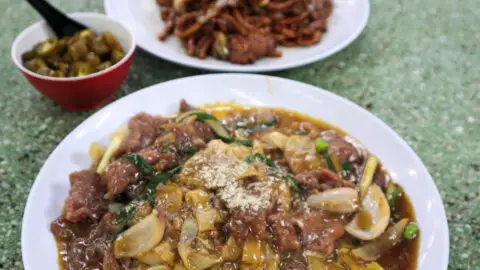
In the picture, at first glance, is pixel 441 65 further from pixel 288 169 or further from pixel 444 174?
pixel 288 169

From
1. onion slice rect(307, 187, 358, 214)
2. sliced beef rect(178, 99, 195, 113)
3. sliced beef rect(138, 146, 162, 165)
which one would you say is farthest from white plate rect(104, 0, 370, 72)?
onion slice rect(307, 187, 358, 214)

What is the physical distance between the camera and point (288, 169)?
298 centimetres

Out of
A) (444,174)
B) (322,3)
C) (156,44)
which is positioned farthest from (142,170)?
(322,3)

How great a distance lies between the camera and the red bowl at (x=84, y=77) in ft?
10.5

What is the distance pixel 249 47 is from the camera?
384cm

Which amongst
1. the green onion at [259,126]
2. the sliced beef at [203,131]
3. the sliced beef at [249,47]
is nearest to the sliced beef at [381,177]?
the green onion at [259,126]

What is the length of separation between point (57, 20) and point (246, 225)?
240cm

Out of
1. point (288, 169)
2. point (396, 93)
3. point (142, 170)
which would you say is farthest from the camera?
point (396, 93)

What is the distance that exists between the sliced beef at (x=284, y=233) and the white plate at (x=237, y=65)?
5.09 feet

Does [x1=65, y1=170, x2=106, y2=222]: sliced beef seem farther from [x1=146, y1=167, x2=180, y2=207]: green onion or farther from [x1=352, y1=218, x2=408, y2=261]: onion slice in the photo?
[x1=352, y1=218, x2=408, y2=261]: onion slice

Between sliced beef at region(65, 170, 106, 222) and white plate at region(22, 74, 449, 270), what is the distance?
0.43ft

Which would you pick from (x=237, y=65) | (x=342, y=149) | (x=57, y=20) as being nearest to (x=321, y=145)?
(x=342, y=149)

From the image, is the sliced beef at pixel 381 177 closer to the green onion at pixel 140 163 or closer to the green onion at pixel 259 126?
the green onion at pixel 259 126

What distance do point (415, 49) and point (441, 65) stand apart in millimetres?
329
